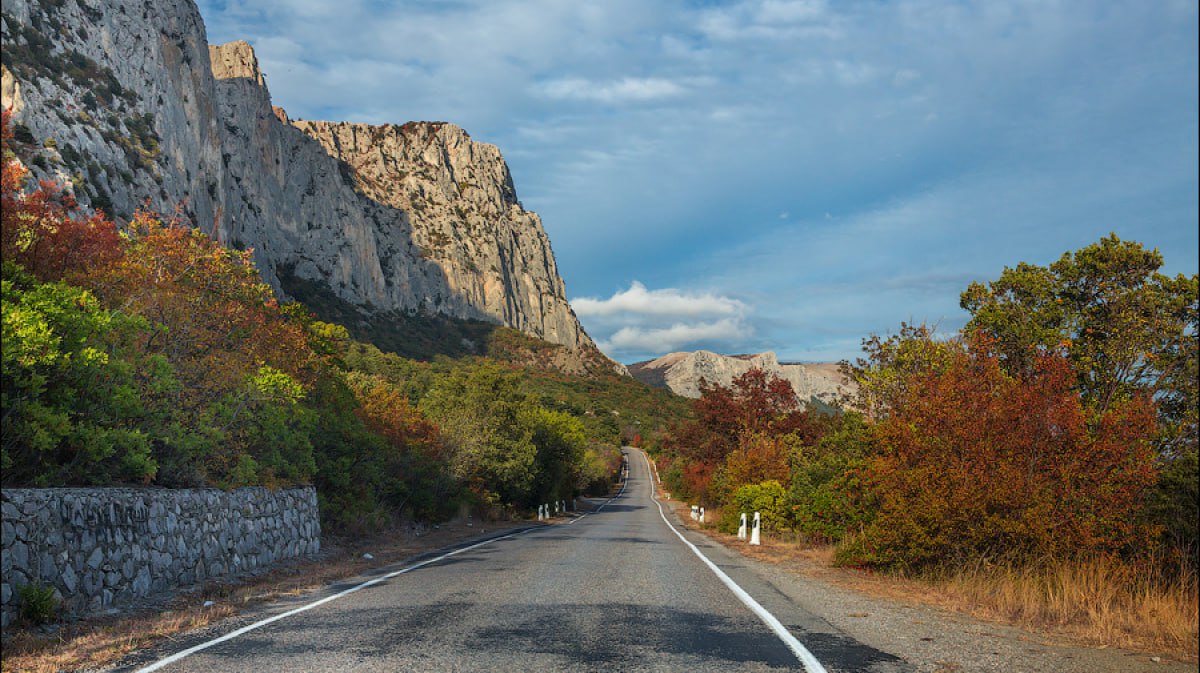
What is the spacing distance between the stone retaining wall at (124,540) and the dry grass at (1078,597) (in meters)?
9.88

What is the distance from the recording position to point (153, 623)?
8.19 m

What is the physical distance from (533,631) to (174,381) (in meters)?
7.77

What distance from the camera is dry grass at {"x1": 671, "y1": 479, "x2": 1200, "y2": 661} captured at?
752 cm

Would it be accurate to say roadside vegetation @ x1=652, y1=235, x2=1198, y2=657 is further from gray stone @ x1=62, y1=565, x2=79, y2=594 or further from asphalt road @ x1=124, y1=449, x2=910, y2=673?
gray stone @ x1=62, y1=565, x2=79, y2=594

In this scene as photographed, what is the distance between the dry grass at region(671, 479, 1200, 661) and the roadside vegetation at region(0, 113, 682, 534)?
35.4ft

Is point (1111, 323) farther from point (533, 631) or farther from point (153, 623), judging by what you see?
point (153, 623)

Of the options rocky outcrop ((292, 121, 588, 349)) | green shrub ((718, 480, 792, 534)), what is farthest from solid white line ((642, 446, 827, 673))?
rocky outcrop ((292, 121, 588, 349))

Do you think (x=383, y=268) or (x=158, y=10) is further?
(x=383, y=268)

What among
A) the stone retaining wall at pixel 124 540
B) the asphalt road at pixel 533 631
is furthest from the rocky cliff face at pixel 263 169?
the asphalt road at pixel 533 631

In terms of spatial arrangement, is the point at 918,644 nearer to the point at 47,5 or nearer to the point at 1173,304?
the point at 1173,304

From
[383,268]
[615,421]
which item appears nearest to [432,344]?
[383,268]

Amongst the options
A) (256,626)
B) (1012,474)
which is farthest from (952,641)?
(256,626)

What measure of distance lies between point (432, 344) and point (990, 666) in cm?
12260

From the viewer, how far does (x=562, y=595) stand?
9781 millimetres
